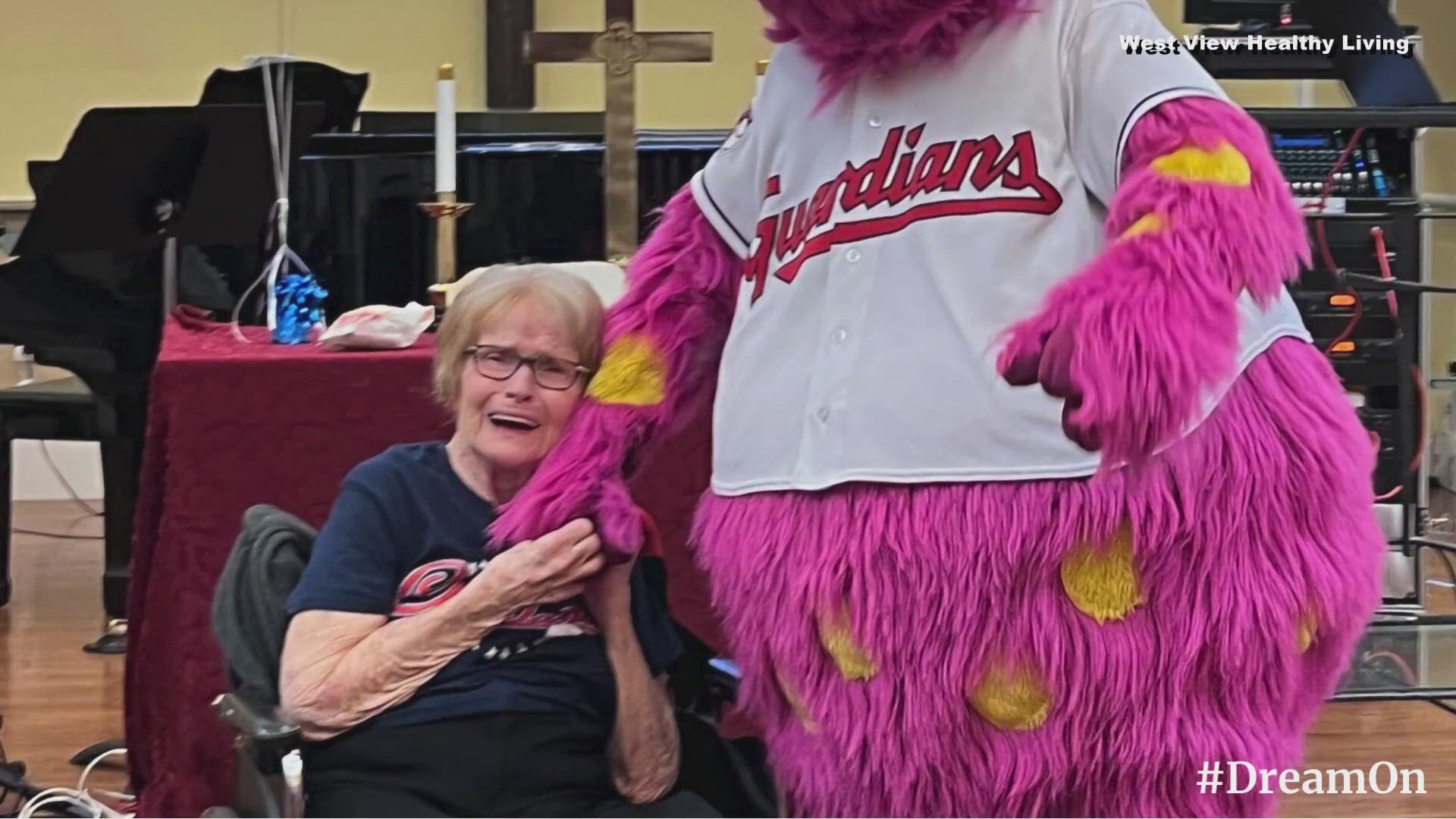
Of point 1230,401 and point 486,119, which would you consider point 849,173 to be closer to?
point 1230,401

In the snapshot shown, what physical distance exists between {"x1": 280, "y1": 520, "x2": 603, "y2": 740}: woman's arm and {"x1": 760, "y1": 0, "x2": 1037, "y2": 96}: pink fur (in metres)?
0.48

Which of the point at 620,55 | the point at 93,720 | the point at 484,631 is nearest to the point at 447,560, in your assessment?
the point at 484,631

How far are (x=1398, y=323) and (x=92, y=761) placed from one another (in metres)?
2.64

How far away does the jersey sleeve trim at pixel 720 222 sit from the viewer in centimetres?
144

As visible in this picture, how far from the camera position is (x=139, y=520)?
2047 mm

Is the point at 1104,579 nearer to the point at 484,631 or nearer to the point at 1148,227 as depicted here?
the point at 1148,227

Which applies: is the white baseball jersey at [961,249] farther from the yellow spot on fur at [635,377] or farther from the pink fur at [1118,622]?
the yellow spot on fur at [635,377]

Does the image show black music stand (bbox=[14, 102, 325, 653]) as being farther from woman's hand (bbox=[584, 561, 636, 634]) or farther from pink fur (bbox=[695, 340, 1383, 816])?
pink fur (bbox=[695, 340, 1383, 816])

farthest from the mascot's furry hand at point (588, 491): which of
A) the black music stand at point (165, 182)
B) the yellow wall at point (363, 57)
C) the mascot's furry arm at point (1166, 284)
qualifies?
the yellow wall at point (363, 57)

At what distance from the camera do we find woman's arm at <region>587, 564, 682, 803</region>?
5.01ft

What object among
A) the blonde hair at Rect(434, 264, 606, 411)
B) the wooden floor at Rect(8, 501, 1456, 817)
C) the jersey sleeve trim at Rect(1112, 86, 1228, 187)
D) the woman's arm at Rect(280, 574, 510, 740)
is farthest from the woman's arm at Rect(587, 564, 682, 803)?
the wooden floor at Rect(8, 501, 1456, 817)

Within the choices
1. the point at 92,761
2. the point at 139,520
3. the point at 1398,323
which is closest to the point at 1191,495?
the point at 139,520

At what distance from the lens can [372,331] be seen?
1925 millimetres

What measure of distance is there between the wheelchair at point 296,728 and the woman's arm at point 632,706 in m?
0.04
